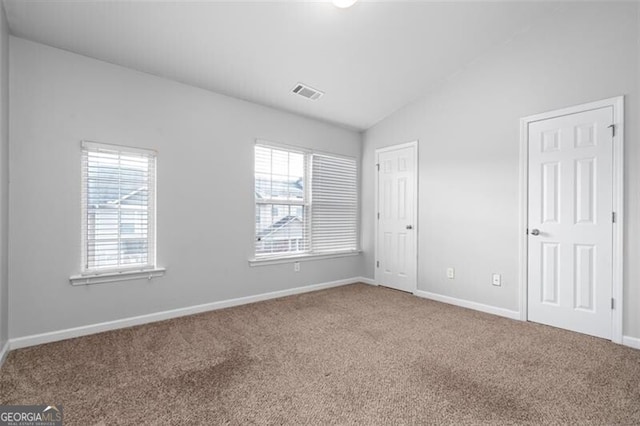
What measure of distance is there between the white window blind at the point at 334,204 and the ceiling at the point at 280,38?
1.10 meters

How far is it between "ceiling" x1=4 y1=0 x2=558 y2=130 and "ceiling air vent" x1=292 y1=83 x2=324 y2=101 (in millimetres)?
73

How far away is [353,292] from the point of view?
4.38 meters

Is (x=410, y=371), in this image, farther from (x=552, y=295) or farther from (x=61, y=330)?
(x=61, y=330)

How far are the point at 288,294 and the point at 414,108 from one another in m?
3.06

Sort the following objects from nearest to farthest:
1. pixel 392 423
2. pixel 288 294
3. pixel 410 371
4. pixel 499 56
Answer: pixel 392 423, pixel 410 371, pixel 499 56, pixel 288 294

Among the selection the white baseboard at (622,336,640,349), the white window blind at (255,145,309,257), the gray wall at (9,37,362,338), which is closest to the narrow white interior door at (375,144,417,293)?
the white window blind at (255,145,309,257)

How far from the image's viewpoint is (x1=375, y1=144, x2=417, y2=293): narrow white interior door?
14.2 feet

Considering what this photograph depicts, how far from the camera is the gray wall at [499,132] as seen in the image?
2.69 meters

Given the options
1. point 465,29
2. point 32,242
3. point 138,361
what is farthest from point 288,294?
point 465,29

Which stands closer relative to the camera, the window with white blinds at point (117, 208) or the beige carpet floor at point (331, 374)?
the beige carpet floor at point (331, 374)

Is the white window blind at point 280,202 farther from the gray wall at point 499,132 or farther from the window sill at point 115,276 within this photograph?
the gray wall at point 499,132

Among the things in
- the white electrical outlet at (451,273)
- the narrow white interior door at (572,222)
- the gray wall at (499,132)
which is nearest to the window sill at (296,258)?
the gray wall at (499,132)

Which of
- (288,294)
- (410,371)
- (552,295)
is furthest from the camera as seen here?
(288,294)

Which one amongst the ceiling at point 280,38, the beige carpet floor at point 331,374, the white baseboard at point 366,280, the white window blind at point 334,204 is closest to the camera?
the beige carpet floor at point 331,374
